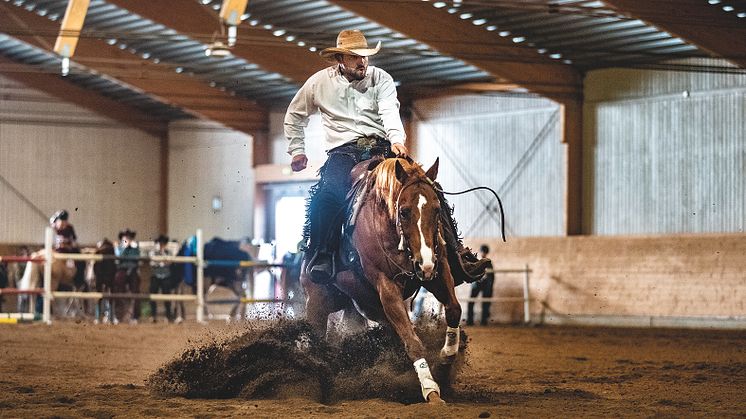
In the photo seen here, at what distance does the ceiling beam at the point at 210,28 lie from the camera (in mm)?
21328

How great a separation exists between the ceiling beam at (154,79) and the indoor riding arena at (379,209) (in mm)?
78

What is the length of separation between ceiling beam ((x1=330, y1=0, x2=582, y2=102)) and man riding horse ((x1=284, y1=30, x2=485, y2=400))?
37.1ft

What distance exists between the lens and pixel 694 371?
9.53 m

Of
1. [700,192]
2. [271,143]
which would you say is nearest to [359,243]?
[700,192]

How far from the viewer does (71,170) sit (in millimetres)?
30469

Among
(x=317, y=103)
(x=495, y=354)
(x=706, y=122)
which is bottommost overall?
(x=495, y=354)

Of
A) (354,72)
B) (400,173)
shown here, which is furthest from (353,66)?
(400,173)

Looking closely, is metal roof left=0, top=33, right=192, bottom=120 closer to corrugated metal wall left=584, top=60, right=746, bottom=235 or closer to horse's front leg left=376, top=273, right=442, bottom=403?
corrugated metal wall left=584, top=60, right=746, bottom=235

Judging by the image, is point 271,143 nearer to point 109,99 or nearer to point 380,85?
point 109,99

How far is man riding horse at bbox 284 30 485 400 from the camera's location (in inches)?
293

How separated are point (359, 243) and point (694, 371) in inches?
156

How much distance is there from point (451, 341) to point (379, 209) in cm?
95

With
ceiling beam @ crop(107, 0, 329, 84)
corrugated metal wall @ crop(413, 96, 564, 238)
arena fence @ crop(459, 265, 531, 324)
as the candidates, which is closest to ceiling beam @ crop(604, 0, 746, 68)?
corrugated metal wall @ crop(413, 96, 564, 238)

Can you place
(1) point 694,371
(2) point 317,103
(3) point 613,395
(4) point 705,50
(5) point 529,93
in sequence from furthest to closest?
(5) point 529,93 → (4) point 705,50 → (1) point 694,371 → (2) point 317,103 → (3) point 613,395
